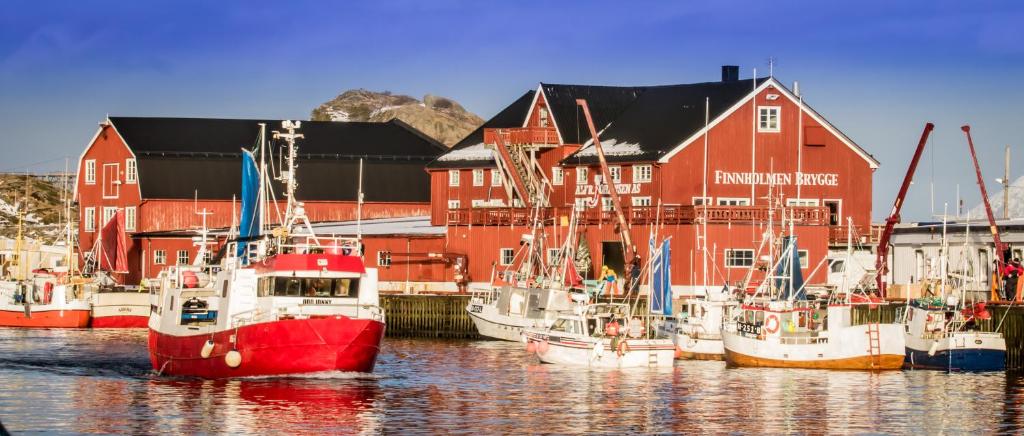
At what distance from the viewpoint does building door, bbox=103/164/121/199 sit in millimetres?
107750

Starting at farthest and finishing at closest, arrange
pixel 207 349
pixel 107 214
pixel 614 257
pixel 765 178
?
1. pixel 107 214
2. pixel 614 257
3. pixel 765 178
4. pixel 207 349

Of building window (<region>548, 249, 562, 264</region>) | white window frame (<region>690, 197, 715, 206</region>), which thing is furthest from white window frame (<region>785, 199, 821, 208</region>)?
building window (<region>548, 249, 562, 264</region>)

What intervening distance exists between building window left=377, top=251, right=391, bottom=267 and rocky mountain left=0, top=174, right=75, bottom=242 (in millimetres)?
51064

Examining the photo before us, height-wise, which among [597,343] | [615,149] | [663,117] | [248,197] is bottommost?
[597,343]

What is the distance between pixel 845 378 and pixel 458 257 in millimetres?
34426

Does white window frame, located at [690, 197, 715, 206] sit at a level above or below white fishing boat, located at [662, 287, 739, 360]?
above

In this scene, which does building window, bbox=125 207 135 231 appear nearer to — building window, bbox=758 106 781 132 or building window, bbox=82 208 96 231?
building window, bbox=82 208 96 231

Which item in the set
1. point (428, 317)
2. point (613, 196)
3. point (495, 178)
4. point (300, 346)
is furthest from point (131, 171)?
point (300, 346)

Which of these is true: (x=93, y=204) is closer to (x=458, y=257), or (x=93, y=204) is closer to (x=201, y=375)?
(x=458, y=257)

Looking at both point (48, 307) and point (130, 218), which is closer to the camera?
point (48, 307)

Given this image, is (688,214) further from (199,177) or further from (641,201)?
(199,177)

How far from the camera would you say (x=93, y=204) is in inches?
4306

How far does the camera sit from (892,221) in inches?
3017

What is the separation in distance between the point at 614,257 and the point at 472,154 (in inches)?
530
